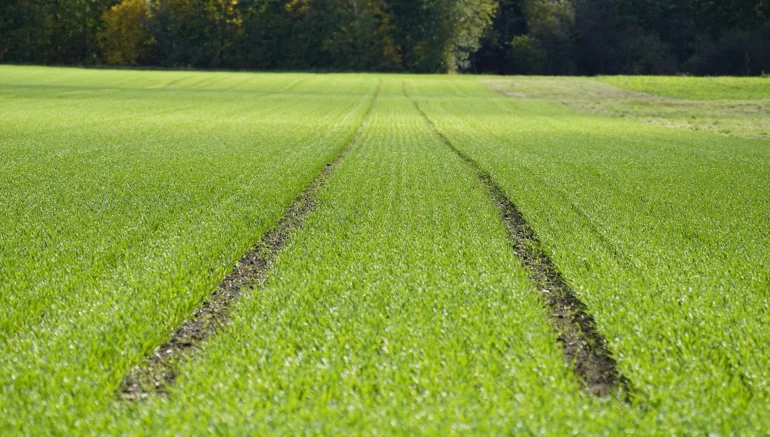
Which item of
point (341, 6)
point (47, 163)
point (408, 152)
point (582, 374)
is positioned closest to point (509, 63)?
point (341, 6)

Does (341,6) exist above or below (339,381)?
above

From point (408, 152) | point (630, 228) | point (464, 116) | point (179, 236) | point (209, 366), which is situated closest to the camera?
point (209, 366)

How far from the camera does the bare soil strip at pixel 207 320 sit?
5.37 m

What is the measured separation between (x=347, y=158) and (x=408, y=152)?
88.7 inches

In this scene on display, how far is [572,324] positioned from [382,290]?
1.83 meters

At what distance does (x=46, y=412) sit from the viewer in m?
4.76

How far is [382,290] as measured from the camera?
741 cm

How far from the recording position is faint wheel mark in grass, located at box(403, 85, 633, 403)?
548 cm

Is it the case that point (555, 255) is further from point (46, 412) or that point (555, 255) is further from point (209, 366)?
point (46, 412)

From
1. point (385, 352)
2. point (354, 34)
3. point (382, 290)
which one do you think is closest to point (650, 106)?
point (382, 290)

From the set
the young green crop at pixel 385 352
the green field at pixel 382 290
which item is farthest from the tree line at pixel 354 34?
the young green crop at pixel 385 352

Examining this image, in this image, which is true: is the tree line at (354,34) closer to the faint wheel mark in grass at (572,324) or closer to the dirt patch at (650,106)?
the dirt patch at (650,106)

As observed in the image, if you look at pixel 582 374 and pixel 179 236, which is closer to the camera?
pixel 582 374

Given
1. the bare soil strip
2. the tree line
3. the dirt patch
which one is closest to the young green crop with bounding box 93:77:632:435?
the bare soil strip
